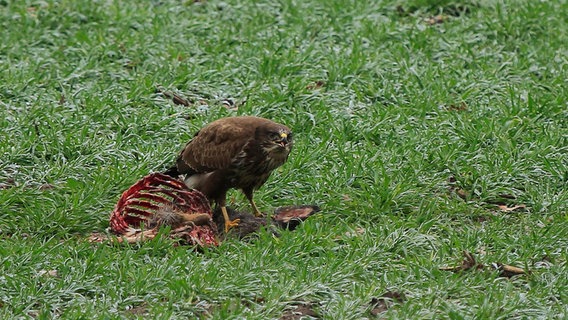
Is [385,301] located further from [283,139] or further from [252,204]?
[252,204]

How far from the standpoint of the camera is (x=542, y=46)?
10805 mm

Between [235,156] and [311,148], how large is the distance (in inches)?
55.7

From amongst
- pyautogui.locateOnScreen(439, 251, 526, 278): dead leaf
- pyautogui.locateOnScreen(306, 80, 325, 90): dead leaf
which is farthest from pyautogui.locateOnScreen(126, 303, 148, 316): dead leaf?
pyautogui.locateOnScreen(306, 80, 325, 90): dead leaf

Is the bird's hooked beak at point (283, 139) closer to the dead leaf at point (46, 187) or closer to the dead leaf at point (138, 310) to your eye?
the dead leaf at point (138, 310)

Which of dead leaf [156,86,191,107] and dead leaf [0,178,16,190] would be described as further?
dead leaf [156,86,191,107]

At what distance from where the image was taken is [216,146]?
7.50m

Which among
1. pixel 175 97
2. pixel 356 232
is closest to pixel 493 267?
pixel 356 232

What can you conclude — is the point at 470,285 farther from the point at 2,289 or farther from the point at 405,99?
the point at 405,99

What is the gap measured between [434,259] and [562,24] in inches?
195

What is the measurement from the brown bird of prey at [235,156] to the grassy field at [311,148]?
0.41 meters

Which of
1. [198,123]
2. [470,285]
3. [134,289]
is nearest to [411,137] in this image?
[198,123]

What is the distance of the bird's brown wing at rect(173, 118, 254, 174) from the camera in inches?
291

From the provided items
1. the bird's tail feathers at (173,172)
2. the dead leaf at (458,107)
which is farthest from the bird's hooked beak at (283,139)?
the dead leaf at (458,107)

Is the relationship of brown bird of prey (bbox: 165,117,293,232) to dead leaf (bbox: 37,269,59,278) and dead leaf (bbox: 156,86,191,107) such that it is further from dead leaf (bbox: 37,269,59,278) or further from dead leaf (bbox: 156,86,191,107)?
dead leaf (bbox: 156,86,191,107)
